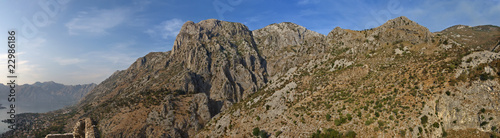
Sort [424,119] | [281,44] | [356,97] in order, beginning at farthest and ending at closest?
[281,44] < [356,97] < [424,119]

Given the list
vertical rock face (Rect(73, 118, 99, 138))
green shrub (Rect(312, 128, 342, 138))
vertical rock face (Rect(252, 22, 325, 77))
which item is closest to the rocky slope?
green shrub (Rect(312, 128, 342, 138))

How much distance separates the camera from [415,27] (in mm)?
63562

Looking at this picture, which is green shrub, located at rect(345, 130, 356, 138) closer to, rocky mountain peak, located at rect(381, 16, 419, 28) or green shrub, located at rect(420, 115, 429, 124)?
green shrub, located at rect(420, 115, 429, 124)

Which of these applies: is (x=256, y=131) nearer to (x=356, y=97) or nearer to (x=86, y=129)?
(x=356, y=97)

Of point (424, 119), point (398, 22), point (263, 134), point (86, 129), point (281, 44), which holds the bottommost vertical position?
point (263, 134)

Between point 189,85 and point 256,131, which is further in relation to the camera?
point 189,85

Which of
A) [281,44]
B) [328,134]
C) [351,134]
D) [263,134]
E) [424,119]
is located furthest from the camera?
[281,44]

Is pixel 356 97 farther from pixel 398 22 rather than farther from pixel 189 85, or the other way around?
pixel 189 85

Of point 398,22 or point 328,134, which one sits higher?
point 398,22

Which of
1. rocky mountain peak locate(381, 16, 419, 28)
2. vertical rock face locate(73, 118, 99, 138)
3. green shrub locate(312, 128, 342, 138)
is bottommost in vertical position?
green shrub locate(312, 128, 342, 138)

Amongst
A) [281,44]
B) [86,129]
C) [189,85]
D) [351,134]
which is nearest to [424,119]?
[351,134]

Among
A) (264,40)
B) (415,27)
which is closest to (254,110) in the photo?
(415,27)

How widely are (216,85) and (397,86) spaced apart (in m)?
108

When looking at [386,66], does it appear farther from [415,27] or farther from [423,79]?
[415,27]
